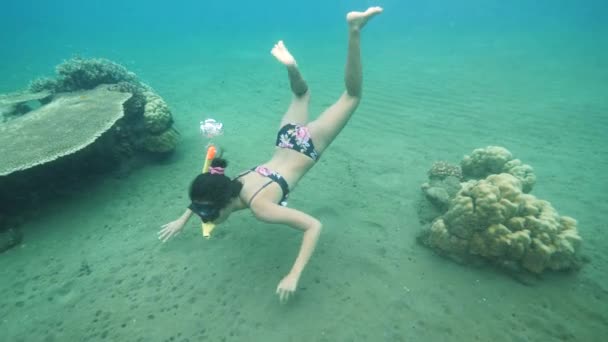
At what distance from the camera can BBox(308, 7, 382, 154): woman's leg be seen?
389cm

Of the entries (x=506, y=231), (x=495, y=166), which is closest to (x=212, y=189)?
(x=506, y=231)

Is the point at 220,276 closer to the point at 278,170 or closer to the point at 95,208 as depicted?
the point at 278,170

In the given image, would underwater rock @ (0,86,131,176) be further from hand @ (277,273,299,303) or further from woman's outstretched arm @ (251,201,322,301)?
hand @ (277,273,299,303)

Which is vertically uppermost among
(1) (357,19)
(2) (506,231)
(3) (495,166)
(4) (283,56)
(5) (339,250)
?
(1) (357,19)

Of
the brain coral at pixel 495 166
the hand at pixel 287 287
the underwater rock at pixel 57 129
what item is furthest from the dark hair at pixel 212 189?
the brain coral at pixel 495 166

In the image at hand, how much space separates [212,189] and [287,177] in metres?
1.09

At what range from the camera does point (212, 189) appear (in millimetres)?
2848

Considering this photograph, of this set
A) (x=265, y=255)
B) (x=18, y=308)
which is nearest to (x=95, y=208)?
(x=18, y=308)

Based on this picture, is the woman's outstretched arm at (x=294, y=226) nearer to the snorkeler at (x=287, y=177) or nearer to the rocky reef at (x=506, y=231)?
the snorkeler at (x=287, y=177)

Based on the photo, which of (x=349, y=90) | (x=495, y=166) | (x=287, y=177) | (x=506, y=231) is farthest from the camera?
(x=495, y=166)

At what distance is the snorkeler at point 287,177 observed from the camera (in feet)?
9.38

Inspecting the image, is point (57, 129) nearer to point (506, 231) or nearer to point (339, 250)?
point (339, 250)

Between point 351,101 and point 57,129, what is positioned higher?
point 351,101

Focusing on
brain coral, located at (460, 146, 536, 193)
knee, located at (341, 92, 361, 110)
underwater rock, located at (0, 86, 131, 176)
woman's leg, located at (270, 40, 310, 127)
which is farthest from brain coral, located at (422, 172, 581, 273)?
underwater rock, located at (0, 86, 131, 176)
